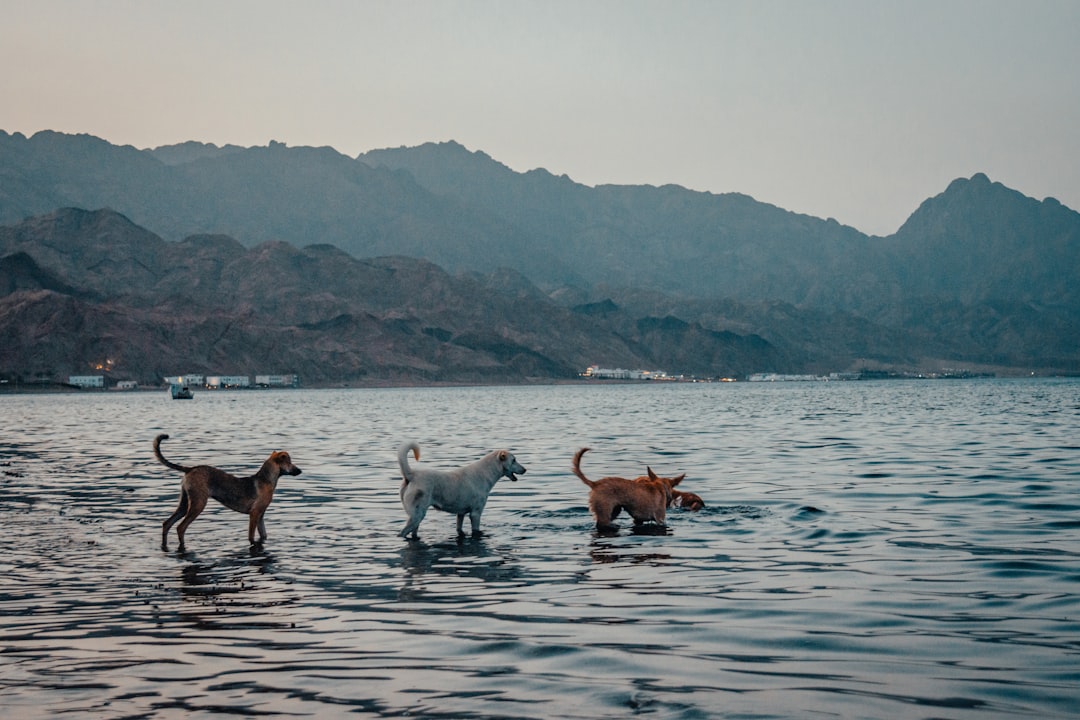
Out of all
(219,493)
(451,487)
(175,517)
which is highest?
(451,487)

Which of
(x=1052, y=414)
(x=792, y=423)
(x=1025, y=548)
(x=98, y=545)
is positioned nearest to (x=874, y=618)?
(x=1025, y=548)

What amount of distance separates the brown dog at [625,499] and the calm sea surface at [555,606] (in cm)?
50

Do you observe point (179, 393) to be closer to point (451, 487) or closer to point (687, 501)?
point (687, 501)

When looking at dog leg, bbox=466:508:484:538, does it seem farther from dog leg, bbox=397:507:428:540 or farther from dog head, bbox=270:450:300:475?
dog head, bbox=270:450:300:475

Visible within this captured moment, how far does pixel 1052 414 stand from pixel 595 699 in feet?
234

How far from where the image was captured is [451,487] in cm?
1786

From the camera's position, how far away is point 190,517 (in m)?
17.2

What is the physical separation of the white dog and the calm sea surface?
50 cm

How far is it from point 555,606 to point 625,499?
21.9ft

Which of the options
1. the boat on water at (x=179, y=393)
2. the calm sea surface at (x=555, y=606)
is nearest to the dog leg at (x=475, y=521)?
the calm sea surface at (x=555, y=606)

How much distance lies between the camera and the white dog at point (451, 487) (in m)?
17.5

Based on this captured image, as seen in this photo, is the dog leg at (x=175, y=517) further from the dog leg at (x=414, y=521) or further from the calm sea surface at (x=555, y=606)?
the dog leg at (x=414, y=521)

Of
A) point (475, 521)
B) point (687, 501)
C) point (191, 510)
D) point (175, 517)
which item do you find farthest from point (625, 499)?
point (175, 517)

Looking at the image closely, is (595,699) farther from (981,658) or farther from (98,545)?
(98,545)
